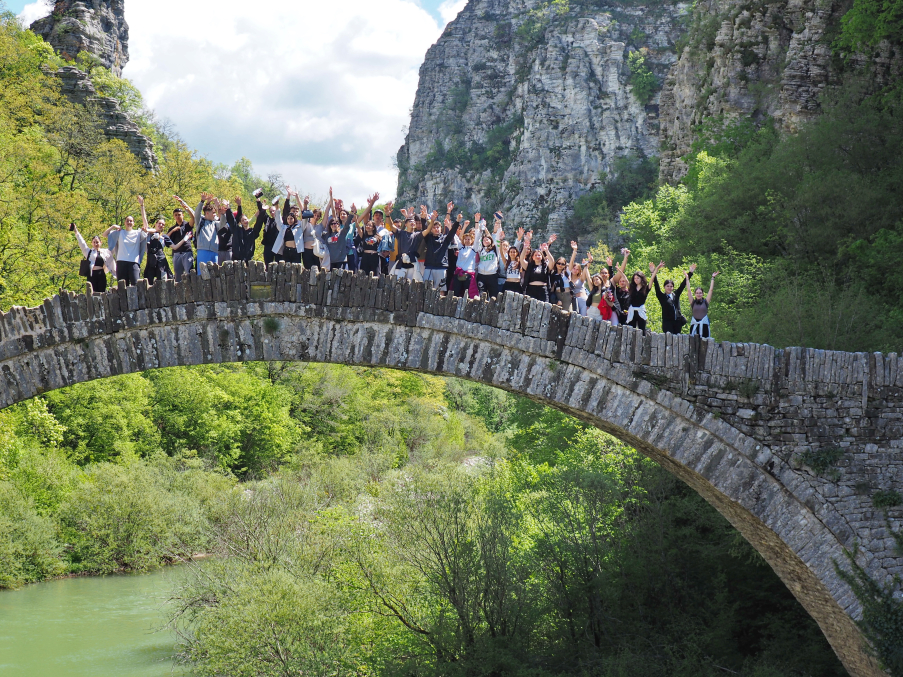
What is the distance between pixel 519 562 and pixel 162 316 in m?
9.83

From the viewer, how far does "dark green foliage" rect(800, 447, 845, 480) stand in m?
10.2

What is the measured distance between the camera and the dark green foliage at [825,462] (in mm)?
10211

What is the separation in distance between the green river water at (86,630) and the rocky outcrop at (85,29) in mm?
33804

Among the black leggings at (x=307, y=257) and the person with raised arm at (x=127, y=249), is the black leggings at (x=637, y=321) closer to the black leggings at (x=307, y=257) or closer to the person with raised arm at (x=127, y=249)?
the black leggings at (x=307, y=257)

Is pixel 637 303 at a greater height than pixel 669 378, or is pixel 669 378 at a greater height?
pixel 637 303

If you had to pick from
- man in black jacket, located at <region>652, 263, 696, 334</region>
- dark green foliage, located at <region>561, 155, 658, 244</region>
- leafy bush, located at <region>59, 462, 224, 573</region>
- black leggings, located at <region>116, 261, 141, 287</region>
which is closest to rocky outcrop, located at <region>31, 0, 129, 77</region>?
leafy bush, located at <region>59, 462, 224, 573</region>

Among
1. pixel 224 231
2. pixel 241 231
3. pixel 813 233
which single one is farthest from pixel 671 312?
pixel 813 233

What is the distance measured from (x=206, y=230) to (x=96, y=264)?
54.9 inches

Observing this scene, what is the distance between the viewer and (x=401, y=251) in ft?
37.3

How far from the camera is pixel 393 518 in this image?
58.0 ft

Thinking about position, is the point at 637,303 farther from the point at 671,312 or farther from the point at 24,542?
the point at 24,542

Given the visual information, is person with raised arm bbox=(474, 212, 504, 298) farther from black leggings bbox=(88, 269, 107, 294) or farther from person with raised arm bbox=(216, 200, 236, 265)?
black leggings bbox=(88, 269, 107, 294)

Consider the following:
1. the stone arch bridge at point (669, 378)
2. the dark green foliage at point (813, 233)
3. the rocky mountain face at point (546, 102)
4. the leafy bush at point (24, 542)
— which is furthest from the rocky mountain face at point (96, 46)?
the stone arch bridge at point (669, 378)

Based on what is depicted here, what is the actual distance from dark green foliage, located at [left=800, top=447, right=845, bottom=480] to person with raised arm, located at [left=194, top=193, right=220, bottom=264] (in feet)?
25.9
